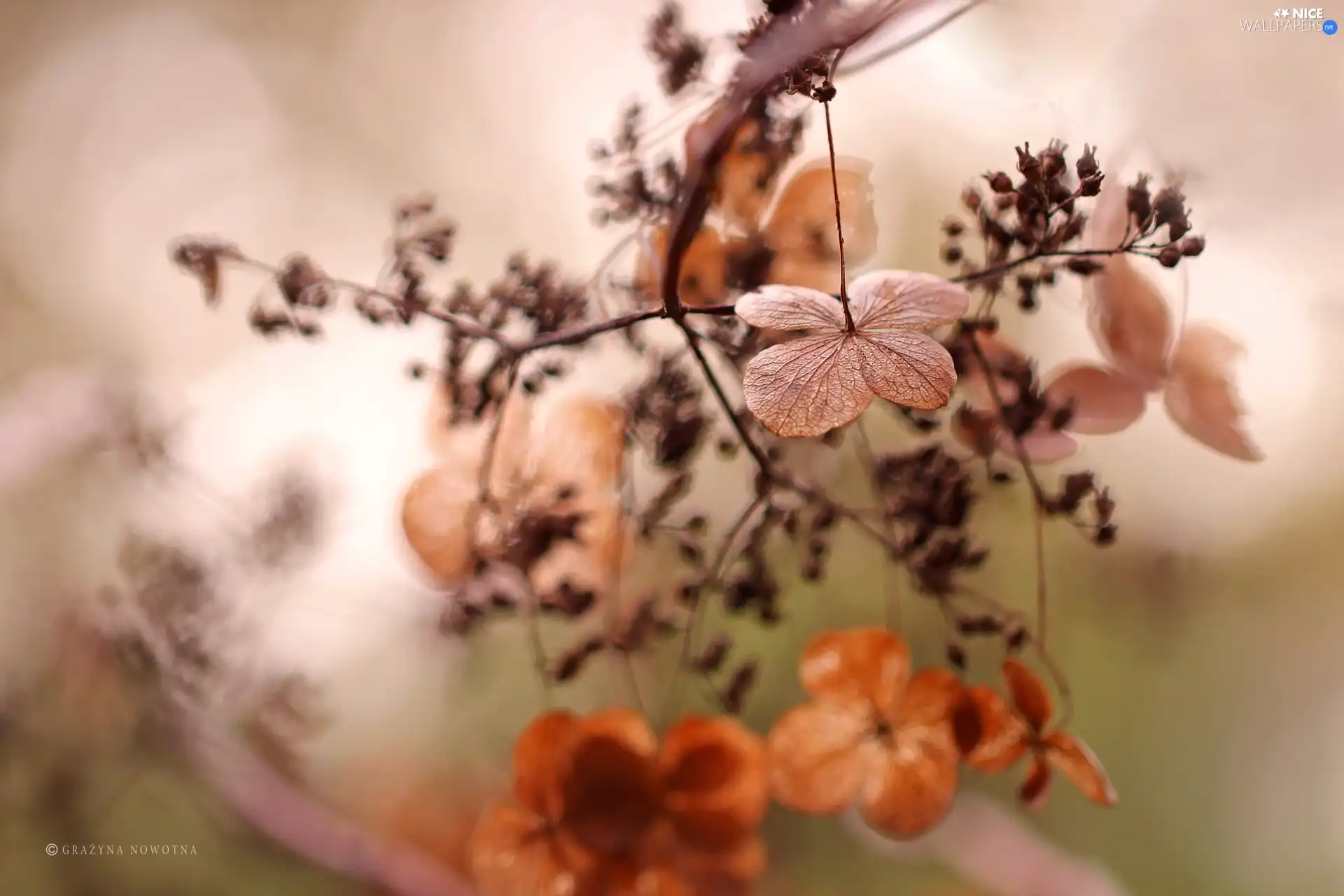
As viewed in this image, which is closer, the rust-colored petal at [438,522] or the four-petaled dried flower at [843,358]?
the four-petaled dried flower at [843,358]

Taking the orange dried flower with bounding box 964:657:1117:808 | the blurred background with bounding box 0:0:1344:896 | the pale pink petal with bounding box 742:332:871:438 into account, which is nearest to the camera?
the pale pink petal with bounding box 742:332:871:438

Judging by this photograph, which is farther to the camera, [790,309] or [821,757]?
[821,757]

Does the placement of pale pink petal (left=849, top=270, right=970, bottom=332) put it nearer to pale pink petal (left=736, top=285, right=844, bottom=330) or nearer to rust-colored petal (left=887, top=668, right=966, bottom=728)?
pale pink petal (left=736, top=285, right=844, bottom=330)

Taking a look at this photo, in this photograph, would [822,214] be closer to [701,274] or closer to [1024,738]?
[701,274]

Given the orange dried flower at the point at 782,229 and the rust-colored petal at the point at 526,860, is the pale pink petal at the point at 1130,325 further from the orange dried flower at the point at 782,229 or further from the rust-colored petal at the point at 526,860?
the rust-colored petal at the point at 526,860

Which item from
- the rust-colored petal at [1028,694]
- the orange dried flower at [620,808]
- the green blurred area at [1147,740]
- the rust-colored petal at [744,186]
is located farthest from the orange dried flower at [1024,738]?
the green blurred area at [1147,740]

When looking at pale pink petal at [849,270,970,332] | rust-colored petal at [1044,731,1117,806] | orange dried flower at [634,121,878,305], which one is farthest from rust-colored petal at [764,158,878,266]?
rust-colored petal at [1044,731,1117,806]

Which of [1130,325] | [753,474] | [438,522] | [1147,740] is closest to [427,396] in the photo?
[438,522]
